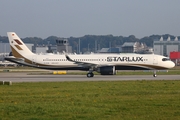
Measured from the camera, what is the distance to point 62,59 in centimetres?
5584

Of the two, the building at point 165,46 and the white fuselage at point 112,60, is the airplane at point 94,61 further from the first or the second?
the building at point 165,46

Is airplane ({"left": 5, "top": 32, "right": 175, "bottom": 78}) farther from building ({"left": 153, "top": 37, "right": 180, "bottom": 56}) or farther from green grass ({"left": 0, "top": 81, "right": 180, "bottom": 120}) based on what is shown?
building ({"left": 153, "top": 37, "right": 180, "bottom": 56})

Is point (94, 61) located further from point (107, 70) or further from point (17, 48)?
point (17, 48)

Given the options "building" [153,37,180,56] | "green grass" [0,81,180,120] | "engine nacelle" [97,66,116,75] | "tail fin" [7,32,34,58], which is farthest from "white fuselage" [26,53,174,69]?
"building" [153,37,180,56]

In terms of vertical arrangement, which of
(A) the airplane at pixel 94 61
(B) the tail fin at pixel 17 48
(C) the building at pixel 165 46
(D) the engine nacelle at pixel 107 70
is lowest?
(D) the engine nacelle at pixel 107 70

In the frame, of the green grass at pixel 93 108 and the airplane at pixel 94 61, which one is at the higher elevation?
the airplane at pixel 94 61

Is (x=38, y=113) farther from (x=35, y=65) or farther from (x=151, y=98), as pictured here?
(x=35, y=65)

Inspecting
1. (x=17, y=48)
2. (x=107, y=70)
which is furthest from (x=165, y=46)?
(x=107, y=70)

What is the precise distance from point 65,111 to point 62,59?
37.2 m

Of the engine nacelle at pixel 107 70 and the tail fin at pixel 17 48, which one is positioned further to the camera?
the tail fin at pixel 17 48

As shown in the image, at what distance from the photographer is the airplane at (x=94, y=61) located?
53625mm

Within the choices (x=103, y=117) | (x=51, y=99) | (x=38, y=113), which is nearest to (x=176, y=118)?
(x=103, y=117)

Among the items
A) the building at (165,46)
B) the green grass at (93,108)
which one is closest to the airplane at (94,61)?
the green grass at (93,108)

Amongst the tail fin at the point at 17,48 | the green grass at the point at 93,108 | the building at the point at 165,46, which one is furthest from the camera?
the building at the point at 165,46
